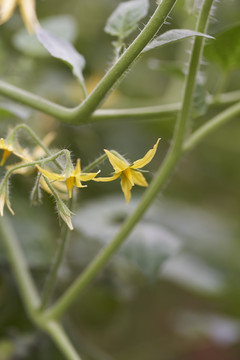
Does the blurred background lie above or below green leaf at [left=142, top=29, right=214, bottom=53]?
below

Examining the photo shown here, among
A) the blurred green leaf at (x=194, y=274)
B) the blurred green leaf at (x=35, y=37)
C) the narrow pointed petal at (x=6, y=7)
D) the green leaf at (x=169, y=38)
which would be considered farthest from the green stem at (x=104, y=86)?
the blurred green leaf at (x=194, y=274)

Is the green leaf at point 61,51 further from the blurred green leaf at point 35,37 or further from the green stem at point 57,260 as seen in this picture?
the blurred green leaf at point 35,37

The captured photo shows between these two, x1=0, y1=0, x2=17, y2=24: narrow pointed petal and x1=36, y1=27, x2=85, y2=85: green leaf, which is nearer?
x1=36, y1=27, x2=85, y2=85: green leaf

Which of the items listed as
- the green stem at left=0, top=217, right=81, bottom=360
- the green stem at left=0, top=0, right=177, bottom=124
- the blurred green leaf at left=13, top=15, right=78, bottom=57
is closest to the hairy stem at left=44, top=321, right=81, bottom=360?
the green stem at left=0, top=217, right=81, bottom=360

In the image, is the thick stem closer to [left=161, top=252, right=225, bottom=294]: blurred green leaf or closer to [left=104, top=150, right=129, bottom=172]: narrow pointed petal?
[left=104, top=150, right=129, bottom=172]: narrow pointed petal

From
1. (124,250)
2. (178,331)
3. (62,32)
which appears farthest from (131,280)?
(62,32)

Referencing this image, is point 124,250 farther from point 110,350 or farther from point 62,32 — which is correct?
point 110,350
